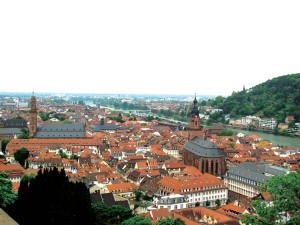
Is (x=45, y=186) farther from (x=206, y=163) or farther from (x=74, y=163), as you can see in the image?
(x=206, y=163)

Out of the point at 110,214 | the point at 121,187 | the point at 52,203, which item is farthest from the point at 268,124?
the point at 52,203

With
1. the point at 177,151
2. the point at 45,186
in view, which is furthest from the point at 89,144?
the point at 45,186

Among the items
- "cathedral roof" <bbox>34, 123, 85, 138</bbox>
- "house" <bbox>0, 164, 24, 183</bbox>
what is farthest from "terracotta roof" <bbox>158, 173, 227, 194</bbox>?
"cathedral roof" <bbox>34, 123, 85, 138</bbox>

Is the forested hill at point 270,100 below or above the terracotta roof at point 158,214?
above

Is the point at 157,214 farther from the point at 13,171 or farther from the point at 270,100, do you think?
the point at 270,100

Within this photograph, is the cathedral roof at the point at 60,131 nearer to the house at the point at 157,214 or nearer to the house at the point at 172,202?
the house at the point at 172,202

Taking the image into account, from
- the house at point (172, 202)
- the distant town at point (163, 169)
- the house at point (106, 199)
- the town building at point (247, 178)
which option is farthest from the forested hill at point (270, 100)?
the house at point (106, 199)
